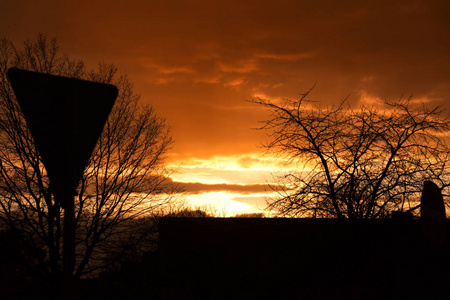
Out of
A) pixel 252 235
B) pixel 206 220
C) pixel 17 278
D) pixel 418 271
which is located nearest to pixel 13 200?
pixel 17 278

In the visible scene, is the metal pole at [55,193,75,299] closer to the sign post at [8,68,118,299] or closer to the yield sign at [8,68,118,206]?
the sign post at [8,68,118,299]

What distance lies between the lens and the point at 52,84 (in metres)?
2.65

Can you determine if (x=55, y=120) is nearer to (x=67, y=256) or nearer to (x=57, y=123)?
(x=57, y=123)

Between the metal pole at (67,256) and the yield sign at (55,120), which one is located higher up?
the yield sign at (55,120)

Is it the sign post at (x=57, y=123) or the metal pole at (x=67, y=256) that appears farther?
the sign post at (x=57, y=123)

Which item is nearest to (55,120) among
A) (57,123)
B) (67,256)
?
(57,123)

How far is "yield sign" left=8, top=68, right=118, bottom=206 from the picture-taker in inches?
103

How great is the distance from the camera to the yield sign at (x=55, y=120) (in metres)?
2.62

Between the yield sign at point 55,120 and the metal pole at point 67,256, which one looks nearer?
the metal pole at point 67,256

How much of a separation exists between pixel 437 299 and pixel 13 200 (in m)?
15.0

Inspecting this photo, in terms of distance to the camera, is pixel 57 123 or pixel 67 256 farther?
pixel 57 123

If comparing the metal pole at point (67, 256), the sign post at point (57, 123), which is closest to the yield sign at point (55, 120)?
the sign post at point (57, 123)

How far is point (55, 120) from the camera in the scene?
2.65m

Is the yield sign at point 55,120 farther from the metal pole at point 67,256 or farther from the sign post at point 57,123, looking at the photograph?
the metal pole at point 67,256
